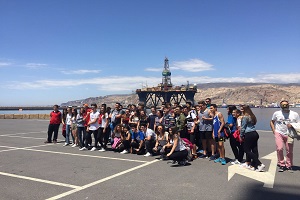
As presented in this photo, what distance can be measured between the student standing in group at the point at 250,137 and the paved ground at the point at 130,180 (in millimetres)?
336

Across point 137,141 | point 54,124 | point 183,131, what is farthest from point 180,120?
point 54,124

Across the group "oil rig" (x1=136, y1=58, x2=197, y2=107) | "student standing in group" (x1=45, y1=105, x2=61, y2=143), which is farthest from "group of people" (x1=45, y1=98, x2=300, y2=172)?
"oil rig" (x1=136, y1=58, x2=197, y2=107)

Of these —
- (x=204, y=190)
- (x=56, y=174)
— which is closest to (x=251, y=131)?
(x=204, y=190)

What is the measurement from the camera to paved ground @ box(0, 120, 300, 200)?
196 inches

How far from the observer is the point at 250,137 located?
6648 millimetres

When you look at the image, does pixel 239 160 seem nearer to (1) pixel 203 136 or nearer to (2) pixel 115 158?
(1) pixel 203 136

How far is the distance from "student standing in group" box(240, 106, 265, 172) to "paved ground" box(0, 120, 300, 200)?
336mm

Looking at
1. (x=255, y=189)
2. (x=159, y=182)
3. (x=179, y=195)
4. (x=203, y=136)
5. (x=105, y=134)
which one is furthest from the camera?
(x=105, y=134)

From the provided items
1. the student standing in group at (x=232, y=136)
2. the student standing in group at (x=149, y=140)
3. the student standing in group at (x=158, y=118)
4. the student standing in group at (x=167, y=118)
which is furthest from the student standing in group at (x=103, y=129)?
the student standing in group at (x=232, y=136)

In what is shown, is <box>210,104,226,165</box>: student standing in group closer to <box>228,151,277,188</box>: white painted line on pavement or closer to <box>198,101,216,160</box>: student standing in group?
<box>198,101,216,160</box>: student standing in group

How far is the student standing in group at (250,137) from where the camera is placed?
663 cm

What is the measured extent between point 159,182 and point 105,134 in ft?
14.8

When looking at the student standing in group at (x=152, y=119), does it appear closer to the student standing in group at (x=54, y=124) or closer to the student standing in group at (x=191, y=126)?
the student standing in group at (x=191, y=126)

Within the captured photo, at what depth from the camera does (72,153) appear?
362 inches
